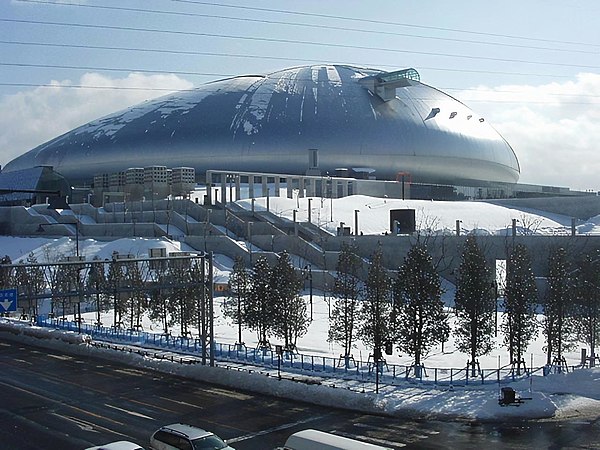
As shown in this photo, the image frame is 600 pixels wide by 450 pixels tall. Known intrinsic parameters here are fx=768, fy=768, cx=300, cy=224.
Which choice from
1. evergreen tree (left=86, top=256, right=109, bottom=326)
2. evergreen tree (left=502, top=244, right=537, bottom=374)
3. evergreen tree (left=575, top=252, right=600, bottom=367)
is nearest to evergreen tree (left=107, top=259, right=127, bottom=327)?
evergreen tree (left=86, top=256, right=109, bottom=326)

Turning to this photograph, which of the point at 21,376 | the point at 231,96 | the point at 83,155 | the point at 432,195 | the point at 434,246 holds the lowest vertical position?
the point at 21,376

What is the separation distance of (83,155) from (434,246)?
2781 inches

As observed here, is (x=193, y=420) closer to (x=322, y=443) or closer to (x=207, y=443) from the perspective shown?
(x=207, y=443)

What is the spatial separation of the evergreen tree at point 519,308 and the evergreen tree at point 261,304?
11.3 meters

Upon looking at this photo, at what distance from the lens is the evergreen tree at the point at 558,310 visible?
3225cm

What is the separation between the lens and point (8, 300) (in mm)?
29281

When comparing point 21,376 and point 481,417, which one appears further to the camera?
point 21,376

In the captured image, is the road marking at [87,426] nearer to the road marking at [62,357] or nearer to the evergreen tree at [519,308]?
the road marking at [62,357]

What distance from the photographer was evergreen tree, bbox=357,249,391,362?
3312 centimetres

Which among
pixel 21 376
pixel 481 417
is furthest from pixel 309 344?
pixel 481 417

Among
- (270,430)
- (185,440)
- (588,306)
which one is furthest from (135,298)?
(185,440)

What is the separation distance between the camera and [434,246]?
58.9 metres

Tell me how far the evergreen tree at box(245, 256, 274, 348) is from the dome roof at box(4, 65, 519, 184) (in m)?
65.9

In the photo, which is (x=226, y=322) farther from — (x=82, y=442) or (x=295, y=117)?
(x=295, y=117)
